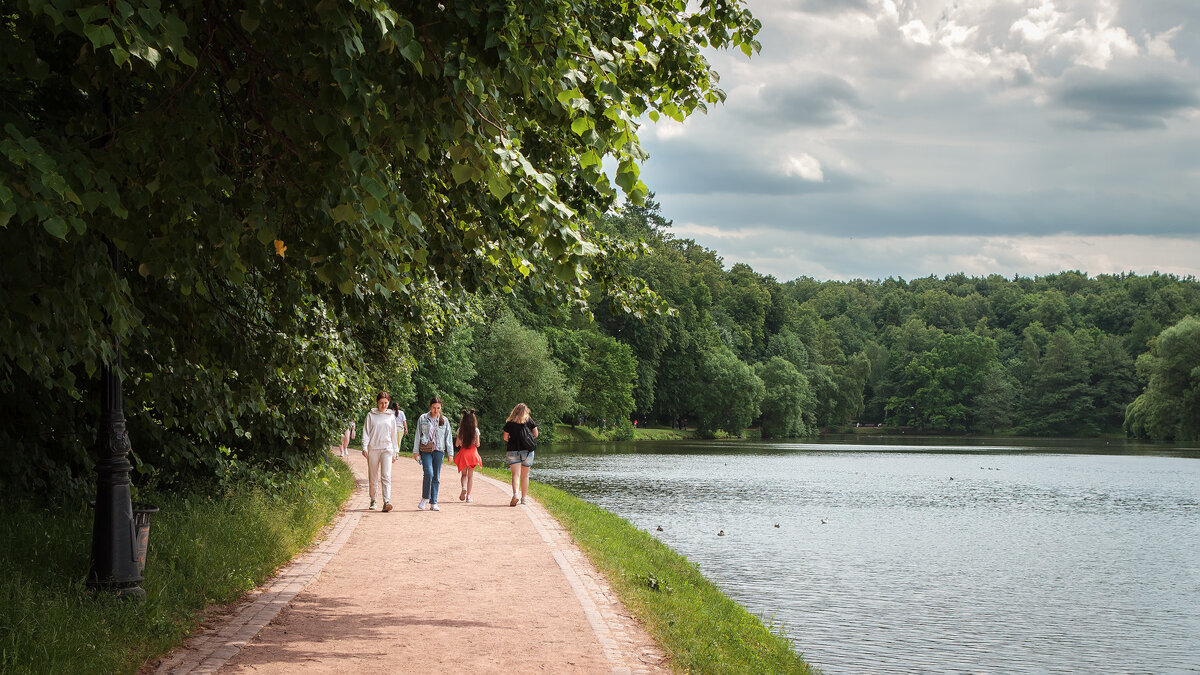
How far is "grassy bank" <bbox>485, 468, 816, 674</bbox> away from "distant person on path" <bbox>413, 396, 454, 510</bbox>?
2.14 m

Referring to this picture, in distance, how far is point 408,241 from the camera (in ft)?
19.7

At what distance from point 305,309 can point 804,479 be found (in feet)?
101

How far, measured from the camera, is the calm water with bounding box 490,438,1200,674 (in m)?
11.9

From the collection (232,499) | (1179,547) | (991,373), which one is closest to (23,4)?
(232,499)

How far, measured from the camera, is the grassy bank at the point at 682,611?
779cm

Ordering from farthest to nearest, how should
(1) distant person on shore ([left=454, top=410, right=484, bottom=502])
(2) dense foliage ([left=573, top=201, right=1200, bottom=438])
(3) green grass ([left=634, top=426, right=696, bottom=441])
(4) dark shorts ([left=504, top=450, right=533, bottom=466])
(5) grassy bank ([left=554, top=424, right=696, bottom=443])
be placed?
1. (2) dense foliage ([left=573, top=201, right=1200, bottom=438])
2. (3) green grass ([left=634, top=426, right=696, bottom=441])
3. (5) grassy bank ([left=554, top=424, right=696, bottom=443])
4. (1) distant person on shore ([left=454, top=410, right=484, bottom=502])
5. (4) dark shorts ([left=504, top=450, right=533, bottom=466])

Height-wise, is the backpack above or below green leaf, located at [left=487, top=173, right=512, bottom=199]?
below

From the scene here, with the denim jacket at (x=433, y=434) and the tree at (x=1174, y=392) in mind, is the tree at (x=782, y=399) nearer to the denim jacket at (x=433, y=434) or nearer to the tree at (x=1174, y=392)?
the tree at (x=1174, y=392)

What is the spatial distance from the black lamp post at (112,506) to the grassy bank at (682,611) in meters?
3.73

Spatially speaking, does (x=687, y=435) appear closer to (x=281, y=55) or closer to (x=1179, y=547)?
(x=1179, y=547)

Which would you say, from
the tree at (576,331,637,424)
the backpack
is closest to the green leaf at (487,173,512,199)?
the backpack

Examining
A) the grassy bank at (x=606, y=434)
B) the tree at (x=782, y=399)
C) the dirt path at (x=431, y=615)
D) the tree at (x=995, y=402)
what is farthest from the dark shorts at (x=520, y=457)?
the tree at (x=995, y=402)

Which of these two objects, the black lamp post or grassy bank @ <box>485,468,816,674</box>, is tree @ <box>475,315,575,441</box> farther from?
the black lamp post

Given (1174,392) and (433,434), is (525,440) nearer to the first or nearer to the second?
(433,434)
